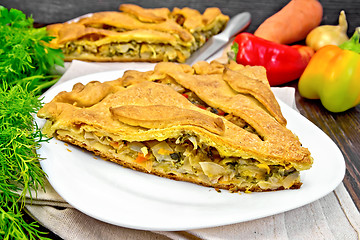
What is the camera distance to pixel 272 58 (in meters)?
4.29

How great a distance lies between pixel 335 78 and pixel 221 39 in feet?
4.83

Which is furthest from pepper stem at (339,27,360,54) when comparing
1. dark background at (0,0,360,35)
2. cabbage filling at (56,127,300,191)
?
cabbage filling at (56,127,300,191)

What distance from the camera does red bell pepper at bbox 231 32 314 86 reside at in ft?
14.0

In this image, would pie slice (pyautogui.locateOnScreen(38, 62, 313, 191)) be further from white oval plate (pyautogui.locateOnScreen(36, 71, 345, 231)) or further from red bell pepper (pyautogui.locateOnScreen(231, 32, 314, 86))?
red bell pepper (pyautogui.locateOnScreen(231, 32, 314, 86))

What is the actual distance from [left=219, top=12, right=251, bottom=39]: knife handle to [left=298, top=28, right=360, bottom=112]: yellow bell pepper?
4.19ft

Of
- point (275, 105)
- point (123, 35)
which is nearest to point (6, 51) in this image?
point (123, 35)

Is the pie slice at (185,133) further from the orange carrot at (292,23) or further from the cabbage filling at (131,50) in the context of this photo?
the orange carrot at (292,23)

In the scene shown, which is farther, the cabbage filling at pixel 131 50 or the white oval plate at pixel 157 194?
the cabbage filling at pixel 131 50

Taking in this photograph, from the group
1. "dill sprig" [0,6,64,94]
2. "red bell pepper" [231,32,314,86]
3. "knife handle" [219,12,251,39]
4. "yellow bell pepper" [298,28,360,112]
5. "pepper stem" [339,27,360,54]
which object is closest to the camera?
"dill sprig" [0,6,64,94]

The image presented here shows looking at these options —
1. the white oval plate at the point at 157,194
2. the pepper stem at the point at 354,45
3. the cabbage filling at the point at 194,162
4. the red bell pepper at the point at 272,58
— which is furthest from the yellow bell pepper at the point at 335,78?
the cabbage filling at the point at 194,162

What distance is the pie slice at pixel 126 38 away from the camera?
4.39 metres

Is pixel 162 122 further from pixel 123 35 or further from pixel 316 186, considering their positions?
pixel 123 35

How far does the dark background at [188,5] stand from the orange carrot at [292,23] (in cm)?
34

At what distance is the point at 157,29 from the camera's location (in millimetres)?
4527
